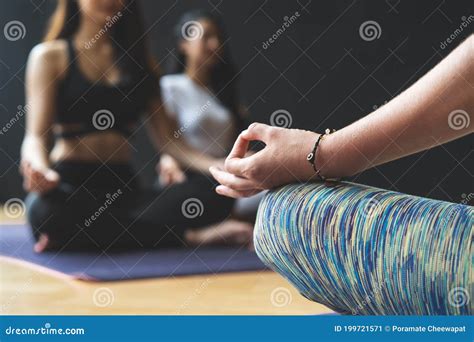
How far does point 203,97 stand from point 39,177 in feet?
1.80

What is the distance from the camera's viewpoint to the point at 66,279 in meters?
1.74

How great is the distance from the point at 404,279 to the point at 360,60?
1439 mm

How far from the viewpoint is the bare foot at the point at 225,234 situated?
2.20m

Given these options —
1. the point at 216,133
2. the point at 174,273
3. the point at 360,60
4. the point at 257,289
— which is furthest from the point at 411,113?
the point at 216,133

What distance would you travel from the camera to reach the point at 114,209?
7.15ft
